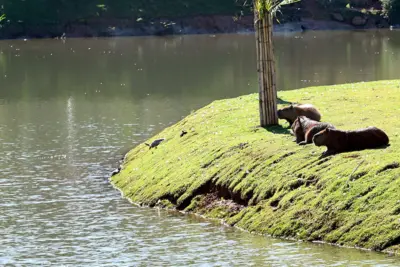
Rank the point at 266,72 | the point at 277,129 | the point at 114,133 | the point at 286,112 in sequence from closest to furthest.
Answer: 1. the point at 277,129
2. the point at 286,112
3. the point at 266,72
4. the point at 114,133

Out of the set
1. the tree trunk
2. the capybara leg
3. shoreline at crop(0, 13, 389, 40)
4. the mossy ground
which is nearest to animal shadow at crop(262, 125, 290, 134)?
the mossy ground

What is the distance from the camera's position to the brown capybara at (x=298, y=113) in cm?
2831

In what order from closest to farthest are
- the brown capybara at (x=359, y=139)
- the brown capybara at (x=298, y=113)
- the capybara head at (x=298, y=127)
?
1. the brown capybara at (x=359, y=139)
2. the capybara head at (x=298, y=127)
3. the brown capybara at (x=298, y=113)

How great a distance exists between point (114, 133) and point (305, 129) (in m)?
17.3

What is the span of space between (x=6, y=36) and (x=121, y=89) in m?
70.3

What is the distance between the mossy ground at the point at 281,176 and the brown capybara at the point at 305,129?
0.33 m

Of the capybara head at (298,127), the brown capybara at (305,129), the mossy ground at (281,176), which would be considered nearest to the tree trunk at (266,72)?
the mossy ground at (281,176)

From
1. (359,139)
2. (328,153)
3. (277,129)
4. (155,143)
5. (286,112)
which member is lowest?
(155,143)

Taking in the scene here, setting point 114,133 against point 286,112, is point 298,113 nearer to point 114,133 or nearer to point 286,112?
point 286,112

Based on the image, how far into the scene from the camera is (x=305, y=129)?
2539 cm

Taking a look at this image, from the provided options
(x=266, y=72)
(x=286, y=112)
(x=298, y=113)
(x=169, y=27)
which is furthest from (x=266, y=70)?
(x=169, y=27)

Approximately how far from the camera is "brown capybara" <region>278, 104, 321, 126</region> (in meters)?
28.3

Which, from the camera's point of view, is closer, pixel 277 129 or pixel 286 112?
pixel 277 129

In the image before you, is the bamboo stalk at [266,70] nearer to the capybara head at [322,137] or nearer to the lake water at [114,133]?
the lake water at [114,133]
